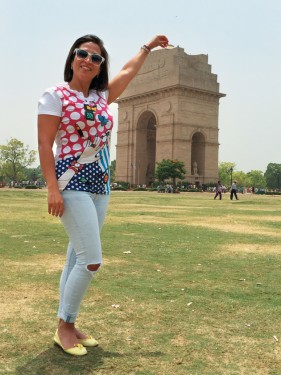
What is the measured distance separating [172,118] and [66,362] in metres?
68.4

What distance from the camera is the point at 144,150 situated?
259ft

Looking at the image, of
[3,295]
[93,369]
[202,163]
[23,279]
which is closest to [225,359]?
[93,369]

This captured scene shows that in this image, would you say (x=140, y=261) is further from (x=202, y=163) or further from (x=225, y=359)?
(x=202, y=163)

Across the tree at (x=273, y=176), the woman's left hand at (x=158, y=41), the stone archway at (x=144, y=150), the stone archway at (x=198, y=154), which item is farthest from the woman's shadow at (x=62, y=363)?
the tree at (x=273, y=176)

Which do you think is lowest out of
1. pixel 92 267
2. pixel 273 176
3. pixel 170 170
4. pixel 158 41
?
pixel 92 267

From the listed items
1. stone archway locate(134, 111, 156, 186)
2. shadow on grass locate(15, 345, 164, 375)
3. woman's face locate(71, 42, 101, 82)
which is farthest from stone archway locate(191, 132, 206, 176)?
shadow on grass locate(15, 345, 164, 375)

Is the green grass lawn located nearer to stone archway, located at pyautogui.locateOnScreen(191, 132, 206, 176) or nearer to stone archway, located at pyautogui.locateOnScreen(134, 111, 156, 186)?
stone archway, located at pyautogui.locateOnScreen(191, 132, 206, 176)

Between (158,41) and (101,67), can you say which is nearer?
(101,67)

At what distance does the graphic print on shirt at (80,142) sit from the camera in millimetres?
3123

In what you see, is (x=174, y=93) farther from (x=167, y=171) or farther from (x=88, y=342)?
(x=88, y=342)

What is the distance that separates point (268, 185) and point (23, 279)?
489 feet

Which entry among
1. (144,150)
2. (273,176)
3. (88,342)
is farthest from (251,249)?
(273,176)

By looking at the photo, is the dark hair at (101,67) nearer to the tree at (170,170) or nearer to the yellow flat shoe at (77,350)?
the yellow flat shoe at (77,350)

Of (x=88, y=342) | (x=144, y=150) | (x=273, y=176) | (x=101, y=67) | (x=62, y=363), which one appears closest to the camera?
(x=62, y=363)
